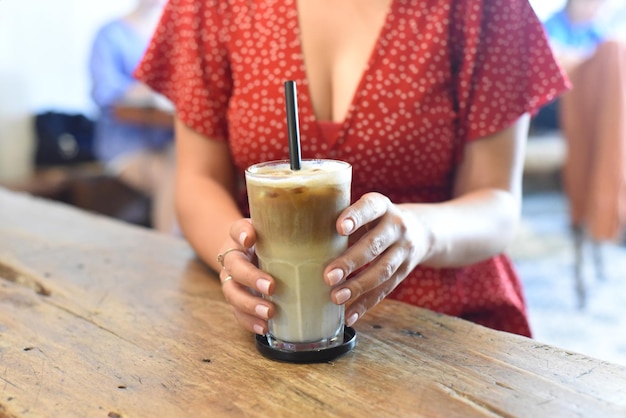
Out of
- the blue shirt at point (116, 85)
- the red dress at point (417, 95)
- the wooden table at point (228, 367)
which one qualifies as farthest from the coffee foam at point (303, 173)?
the blue shirt at point (116, 85)

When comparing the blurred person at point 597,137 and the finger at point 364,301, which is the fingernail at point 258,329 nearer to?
the finger at point 364,301

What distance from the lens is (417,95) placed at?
1104 mm

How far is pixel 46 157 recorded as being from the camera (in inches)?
169

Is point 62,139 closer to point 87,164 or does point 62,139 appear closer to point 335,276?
point 87,164

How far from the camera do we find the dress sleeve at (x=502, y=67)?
3.68 feet

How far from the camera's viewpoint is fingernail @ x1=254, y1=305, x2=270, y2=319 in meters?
0.79

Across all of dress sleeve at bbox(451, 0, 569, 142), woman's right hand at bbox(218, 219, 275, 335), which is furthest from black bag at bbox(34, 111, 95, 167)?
woman's right hand at bbox(218, 219, 275, 335)

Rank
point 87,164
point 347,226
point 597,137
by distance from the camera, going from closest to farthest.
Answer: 1. point 347,226
2. point 597,137
3. point 87,164

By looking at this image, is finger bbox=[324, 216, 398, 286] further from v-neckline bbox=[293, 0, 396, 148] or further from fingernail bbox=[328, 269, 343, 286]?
v-neckline bbox=[293, 0, 396, 148]

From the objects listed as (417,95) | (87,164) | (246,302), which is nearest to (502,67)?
(417,95)

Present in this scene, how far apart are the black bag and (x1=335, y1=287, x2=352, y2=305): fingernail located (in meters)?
3.87

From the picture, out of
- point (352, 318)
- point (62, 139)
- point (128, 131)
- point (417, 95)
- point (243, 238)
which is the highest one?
point (417, 95)

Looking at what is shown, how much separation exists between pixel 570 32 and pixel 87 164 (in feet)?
9.68

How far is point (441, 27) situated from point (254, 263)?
525 millimetres
